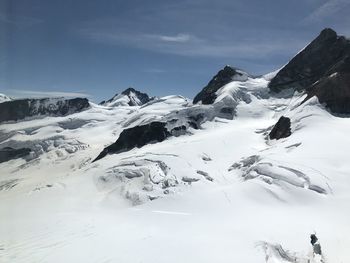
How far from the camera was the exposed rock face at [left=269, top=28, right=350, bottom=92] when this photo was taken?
102 metres

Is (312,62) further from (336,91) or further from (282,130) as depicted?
(282,130)

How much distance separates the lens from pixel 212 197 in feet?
124

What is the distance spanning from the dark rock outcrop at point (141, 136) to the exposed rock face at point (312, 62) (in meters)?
35.7

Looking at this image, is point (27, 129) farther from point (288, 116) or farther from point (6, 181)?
point (288, 116)

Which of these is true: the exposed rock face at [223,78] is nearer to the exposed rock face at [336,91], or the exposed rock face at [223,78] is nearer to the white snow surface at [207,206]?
the white snow surface at [207,206]

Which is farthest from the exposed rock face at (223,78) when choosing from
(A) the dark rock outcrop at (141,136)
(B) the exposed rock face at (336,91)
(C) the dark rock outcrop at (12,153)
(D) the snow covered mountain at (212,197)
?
(C) the dark rock outcrop at (12,153)

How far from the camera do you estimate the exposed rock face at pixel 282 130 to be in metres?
60.5

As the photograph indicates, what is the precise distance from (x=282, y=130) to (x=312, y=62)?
1973 inches

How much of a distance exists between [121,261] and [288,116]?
49495 mm

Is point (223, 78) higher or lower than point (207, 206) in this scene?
higher

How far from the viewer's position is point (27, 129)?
171875mm

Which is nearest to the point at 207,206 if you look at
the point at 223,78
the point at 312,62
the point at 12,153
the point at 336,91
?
the point at 336,91

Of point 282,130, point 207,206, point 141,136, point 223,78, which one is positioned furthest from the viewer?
point 223,78

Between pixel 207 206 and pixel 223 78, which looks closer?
pixel 207 206
